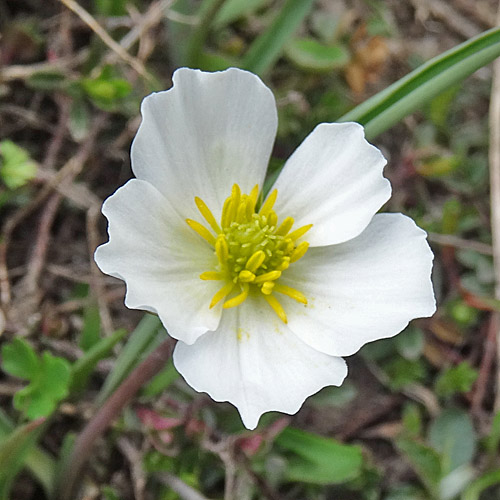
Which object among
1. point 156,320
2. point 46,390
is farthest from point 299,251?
point 46,390

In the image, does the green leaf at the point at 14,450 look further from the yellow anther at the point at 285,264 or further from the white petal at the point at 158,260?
the yellow anther at the point at 285,264

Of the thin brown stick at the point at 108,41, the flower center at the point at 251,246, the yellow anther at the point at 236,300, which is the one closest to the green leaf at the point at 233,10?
the thin brown stick at the point at 108,41

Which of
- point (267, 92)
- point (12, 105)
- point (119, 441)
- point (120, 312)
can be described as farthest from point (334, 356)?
point (12, 105)

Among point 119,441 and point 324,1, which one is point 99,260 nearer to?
point 119,441

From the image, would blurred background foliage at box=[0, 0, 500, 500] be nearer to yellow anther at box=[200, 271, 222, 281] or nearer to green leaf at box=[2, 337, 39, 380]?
green leaf at box=[2, 337, 39, 380]

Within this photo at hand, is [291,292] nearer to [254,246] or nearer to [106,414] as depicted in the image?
[254,246]

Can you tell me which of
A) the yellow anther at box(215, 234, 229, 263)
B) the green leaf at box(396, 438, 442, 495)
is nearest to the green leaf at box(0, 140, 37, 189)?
the yellow anther at box(215, 234, 229, 263)
